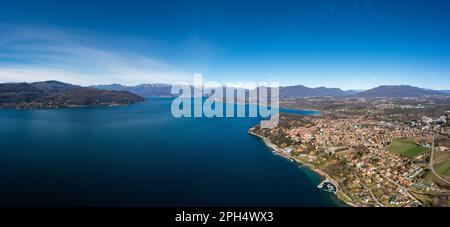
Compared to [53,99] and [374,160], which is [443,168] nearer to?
[374,160]

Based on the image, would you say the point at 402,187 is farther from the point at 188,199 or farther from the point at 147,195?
the point at 147,195

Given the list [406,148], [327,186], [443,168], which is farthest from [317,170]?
[406,148]

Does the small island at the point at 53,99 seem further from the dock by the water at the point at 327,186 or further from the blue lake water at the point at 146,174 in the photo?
the dock by the water at the point at 327,186

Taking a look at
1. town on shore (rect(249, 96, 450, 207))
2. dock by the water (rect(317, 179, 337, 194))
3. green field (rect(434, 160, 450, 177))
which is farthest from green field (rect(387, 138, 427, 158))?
dock by the water (rect(317, 179, 337, 194))

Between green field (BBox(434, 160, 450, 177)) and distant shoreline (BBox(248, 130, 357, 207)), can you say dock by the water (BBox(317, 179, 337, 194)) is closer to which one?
A: distant shoreline (BBox(248, 130, 357, 207))

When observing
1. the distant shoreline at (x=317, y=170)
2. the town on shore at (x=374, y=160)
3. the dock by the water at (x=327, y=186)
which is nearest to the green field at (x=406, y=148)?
the town on shore at (x=374, y=160)

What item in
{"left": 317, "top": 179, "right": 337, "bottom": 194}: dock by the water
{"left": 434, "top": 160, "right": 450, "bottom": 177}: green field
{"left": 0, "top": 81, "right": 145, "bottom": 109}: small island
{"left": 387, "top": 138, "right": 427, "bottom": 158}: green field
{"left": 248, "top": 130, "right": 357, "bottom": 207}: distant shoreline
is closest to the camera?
{"left": 248, "top": 130, "right": 357, "bottom": 207}: distant shoreline
